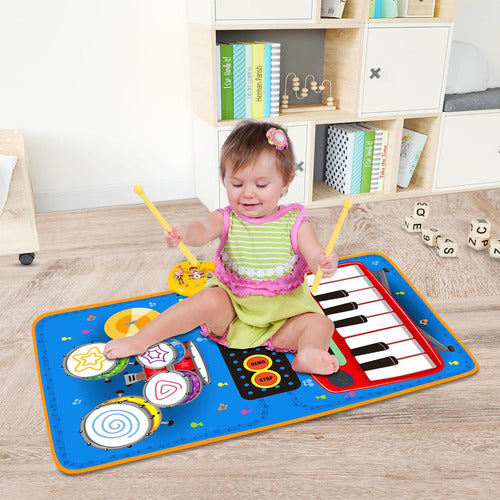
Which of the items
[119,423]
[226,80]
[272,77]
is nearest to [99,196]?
[226,80]

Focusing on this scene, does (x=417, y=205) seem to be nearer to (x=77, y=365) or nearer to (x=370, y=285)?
(x=370, y=285)

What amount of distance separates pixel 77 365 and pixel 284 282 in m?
0.44

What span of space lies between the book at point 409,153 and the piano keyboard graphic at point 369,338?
30.9 inches

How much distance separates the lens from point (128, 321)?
1247 mm

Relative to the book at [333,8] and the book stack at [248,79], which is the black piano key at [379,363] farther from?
the book at [333,8]

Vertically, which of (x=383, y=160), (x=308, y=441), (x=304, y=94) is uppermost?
(x=304, y=94)

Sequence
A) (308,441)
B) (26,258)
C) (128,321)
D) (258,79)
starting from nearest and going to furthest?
(308,441)
(128,321)
(26,258)
(258,79)

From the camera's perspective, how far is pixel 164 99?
192 cm

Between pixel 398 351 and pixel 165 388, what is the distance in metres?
0.48

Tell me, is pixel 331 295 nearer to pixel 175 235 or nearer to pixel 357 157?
pixel 175 235

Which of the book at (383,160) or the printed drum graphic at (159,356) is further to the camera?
the book at (383,160)

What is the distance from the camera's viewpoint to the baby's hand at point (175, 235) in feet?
3.45

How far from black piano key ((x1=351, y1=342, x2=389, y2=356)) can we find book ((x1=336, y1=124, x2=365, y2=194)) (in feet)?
3.18

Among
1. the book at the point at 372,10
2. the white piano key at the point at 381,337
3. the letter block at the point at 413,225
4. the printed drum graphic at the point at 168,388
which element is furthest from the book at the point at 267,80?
the printed drum graphic at the point at 168,388
